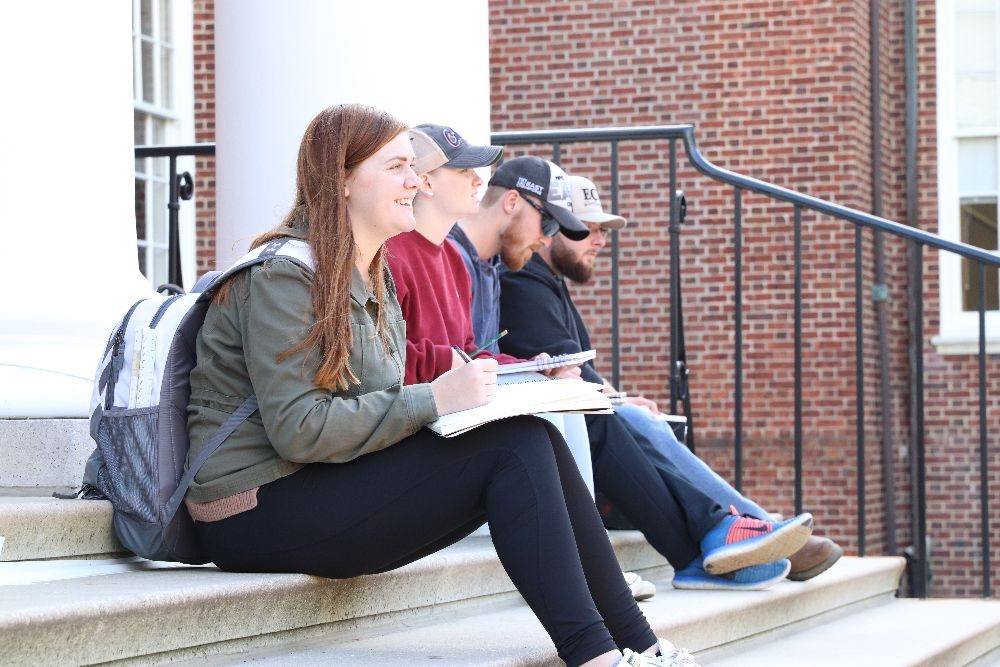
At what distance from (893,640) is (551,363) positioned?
1.65m

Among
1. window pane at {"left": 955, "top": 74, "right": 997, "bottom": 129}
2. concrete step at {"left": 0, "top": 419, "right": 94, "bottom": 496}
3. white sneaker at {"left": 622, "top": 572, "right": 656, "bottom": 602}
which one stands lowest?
white sneaker at {"left": 622, "top": 572, "right": 656, "bottom": 602}

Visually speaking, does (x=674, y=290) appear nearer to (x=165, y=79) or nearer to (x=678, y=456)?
(x=678, y=456)

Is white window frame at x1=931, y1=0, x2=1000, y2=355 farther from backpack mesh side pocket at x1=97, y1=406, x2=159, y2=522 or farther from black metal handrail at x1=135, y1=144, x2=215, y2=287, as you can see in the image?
backpack mesh side pocket at x1=97, y1=406, x2=159, y2=522

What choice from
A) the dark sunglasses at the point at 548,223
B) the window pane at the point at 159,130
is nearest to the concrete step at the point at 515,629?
the dark sunglasses at the point at 548,223

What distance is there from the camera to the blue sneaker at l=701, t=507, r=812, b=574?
159 inches

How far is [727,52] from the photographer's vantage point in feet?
34.2

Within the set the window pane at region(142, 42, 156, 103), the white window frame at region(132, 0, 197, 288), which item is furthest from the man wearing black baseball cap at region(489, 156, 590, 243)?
the window pane at region(142, 42, 156, 103)

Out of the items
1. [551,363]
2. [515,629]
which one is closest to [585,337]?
[551,363]

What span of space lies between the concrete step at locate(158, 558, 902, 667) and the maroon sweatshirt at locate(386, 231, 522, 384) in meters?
0.56

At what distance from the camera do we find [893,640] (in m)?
4.28

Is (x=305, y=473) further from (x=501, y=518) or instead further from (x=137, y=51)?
(x=137, y=51)

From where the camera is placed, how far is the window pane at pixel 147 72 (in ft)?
34.0

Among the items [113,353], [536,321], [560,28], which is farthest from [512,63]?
[113,353]

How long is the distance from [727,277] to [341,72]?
648 centimetres
